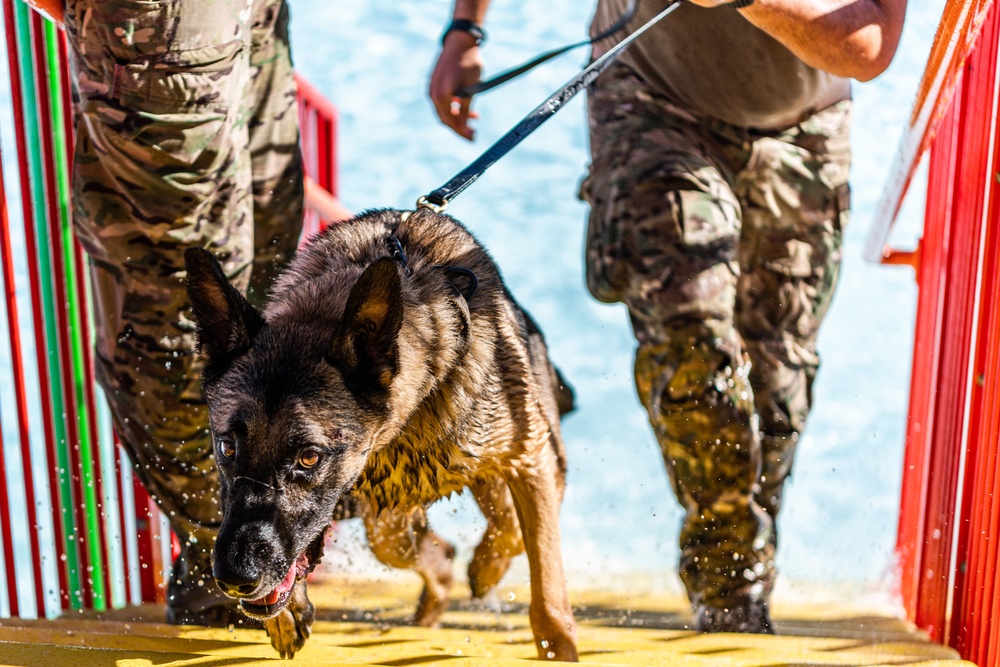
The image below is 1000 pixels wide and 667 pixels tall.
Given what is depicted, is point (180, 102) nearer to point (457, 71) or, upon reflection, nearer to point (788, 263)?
point (457, 71)

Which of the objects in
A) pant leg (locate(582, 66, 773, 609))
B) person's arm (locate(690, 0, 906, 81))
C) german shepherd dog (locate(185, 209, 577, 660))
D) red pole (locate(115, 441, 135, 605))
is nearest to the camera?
german shepherd dog (locate(185, 209, 577, 660))

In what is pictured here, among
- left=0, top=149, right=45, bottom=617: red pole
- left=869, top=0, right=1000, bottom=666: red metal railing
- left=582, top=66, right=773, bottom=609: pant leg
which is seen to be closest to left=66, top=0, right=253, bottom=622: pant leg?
left=0, top=149, right=45, bottom=617: red pole

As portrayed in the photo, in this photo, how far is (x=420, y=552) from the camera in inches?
135

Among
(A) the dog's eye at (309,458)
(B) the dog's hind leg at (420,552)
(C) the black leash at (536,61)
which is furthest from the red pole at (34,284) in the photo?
(A) the dog's eye at (309,458)

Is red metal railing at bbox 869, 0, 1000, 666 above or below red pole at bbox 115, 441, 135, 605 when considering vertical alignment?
above

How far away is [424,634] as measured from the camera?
3.07 metres

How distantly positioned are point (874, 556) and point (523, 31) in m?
11.9

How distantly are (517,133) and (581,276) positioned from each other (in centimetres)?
1106

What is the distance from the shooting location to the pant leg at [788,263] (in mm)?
3240

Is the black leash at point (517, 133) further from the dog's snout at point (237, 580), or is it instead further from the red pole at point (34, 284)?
the red pole at point (34, 284)

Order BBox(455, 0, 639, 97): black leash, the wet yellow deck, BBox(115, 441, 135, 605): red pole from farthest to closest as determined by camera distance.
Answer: BBox(115, 441, 135, 605): red pole → BBox(455, 0, 639, 97): black leash → the wet yellow deck

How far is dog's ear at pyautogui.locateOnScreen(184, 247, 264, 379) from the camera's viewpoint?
6.54 feet

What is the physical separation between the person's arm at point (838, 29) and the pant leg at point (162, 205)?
4.57 ft

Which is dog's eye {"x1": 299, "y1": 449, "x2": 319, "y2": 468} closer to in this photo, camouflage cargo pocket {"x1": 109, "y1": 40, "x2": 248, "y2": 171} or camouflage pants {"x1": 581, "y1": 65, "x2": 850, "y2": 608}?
camouflage cargo pocket {"x1": 109, "y1": 40, "x2": 248, "y2": 171}
